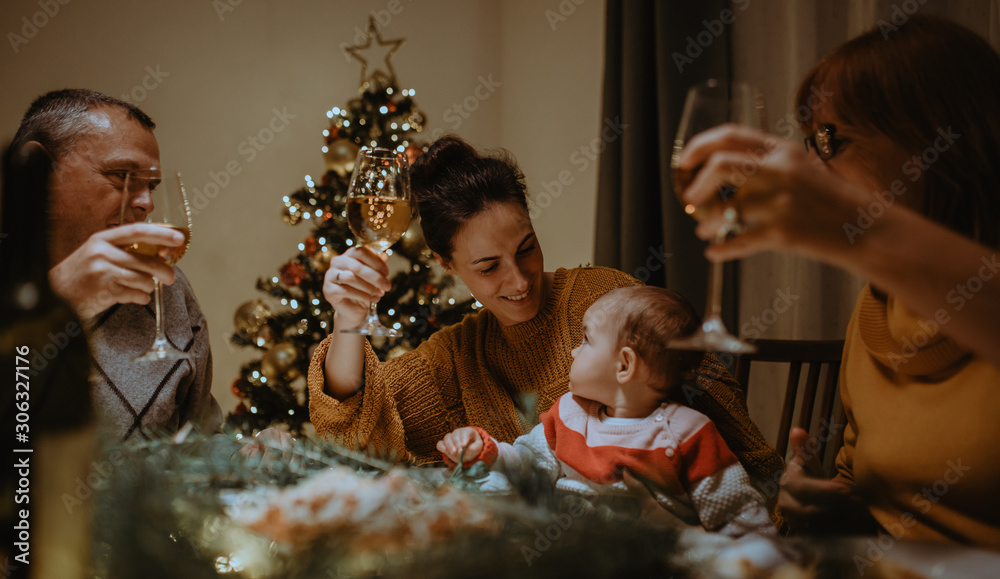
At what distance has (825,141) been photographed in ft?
2.94

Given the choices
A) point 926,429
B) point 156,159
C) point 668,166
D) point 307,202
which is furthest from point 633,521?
point 307,202

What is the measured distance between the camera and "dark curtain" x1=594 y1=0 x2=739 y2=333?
251cm

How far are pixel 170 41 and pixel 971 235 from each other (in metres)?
3.68

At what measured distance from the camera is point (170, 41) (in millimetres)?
3434

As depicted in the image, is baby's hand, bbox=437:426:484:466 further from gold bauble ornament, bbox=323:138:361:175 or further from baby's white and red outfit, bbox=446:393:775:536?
gold bauble ornament, bbox=323:138:361:175

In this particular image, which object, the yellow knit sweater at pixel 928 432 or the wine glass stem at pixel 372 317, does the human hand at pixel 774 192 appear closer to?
the yellow knit sweater at pixel 928 432

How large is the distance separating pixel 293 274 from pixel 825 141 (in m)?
2.29
